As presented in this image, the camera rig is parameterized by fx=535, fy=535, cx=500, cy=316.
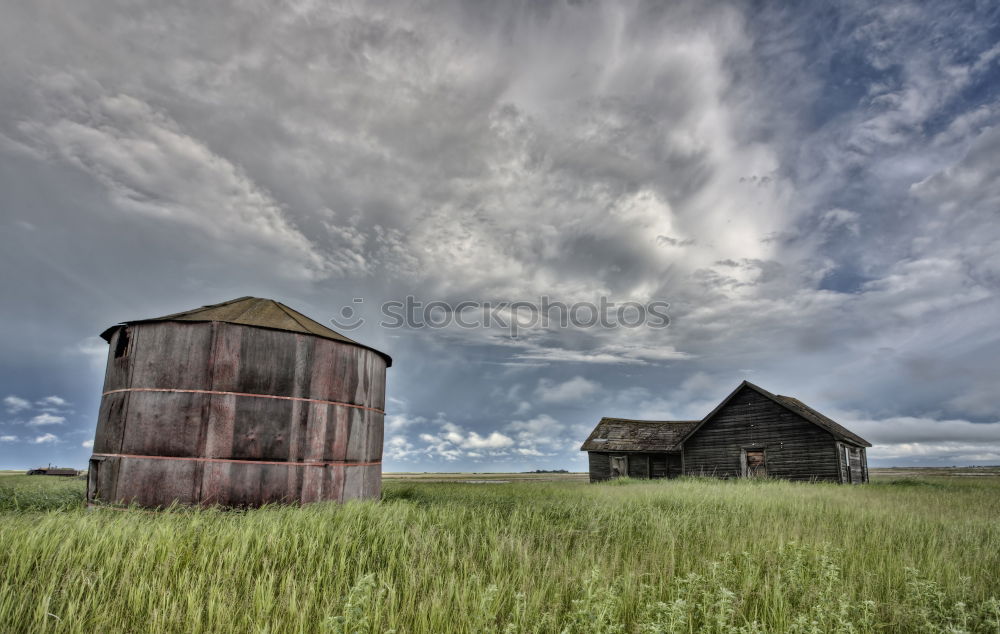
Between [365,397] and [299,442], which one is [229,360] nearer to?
[299,442]

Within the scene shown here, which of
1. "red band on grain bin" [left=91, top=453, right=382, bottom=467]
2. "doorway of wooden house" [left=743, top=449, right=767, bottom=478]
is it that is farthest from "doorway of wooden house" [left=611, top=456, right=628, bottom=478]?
"red band on grain bin" [left=91, top=453, right=382, bottom=467]

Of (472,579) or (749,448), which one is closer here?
(472,579)

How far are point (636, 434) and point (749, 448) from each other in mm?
8659

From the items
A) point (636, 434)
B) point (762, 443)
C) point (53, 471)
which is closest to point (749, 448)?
point (762, 443)

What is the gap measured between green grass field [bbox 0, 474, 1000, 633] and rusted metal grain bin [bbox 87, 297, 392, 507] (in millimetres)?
3047

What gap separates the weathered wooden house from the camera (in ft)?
88.3

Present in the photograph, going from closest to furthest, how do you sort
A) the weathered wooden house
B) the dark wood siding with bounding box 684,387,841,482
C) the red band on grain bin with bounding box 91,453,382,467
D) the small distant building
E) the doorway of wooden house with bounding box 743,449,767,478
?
the red band on grain bin with bounding box 91,453,382,467, the dark wood siding with bounding box 684,387,841,482, the weathered wooden house, the doorway of wooden house with bounding box 743,449,767,478, the small distant building

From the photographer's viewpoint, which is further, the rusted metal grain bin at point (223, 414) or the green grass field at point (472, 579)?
the rusted metal grain bin at point (223, 414)

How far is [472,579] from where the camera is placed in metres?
5.19

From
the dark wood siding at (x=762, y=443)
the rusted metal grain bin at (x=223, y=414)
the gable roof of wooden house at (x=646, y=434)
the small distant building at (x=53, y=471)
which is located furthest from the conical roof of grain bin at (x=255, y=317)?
the small distant building at (x=53, y=471)

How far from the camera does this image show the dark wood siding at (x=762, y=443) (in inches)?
1055

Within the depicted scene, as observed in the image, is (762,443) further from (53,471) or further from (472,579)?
(53,471)

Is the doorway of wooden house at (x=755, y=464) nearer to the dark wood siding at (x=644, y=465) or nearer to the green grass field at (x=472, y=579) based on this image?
the dark wood siding at (x=644, y=465)

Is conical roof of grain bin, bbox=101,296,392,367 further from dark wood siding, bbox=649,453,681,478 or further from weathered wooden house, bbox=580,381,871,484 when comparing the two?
dark wood siding, bbox=649,453,681,478
